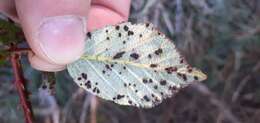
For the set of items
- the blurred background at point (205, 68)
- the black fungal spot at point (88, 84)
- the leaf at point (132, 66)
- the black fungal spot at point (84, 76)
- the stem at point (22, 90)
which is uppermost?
the blurred background at point (205, 68)

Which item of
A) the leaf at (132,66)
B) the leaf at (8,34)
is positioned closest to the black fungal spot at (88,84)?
the leaf at (132,66)

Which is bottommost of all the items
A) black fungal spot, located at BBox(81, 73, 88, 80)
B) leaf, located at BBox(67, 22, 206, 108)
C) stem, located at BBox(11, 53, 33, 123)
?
stem, located at BBox(11, 53, 33, 123)

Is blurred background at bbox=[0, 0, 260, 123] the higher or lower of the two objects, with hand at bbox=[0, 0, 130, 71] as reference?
higher

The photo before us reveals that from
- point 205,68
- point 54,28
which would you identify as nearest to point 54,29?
point 54,28

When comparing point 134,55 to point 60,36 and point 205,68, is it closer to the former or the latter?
point 60,36

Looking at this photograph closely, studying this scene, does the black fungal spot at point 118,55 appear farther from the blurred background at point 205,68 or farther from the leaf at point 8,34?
the blurred background at point 205,68

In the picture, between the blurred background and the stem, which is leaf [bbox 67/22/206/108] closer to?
the stem

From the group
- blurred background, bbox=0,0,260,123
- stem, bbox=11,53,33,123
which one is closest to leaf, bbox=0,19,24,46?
stem, bbox=11,53,33,123
